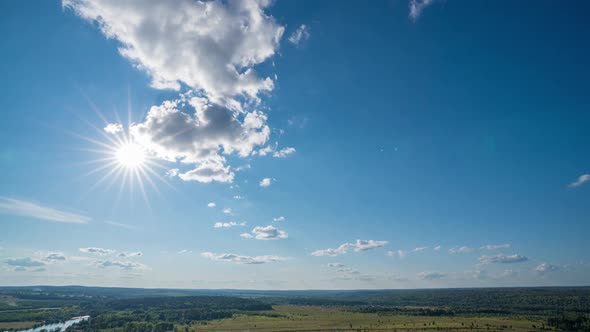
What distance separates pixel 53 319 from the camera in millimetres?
196375

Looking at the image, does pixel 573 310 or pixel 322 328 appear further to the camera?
pixel 573 310

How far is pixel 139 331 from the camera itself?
5704 inches

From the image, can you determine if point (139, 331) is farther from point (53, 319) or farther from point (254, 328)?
point (53, 319)

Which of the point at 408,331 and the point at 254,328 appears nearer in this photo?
the point at 408,331

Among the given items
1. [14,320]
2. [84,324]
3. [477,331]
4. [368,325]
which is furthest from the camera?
[14,320]

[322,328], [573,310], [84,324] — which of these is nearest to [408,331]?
[322,328]

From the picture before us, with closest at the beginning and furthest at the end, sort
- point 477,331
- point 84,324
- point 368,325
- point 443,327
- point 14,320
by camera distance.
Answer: point 477,331 < point 443,327 < point 368,325 < point 84,324 < point 14,320

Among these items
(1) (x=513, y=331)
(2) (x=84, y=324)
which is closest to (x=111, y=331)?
(2) (x=84, y=324)

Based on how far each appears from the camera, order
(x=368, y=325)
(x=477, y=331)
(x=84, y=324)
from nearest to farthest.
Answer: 1. (x=477, y=331)
2. (x=368, y=325)
3. (x=84, y=324)

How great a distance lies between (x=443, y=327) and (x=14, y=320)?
210m

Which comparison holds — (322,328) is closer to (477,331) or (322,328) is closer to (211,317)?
(477,331)

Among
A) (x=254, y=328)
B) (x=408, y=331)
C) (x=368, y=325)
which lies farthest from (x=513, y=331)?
(x=254, y=328)

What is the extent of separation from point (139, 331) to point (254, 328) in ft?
154

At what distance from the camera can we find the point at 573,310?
195000 millimetres
